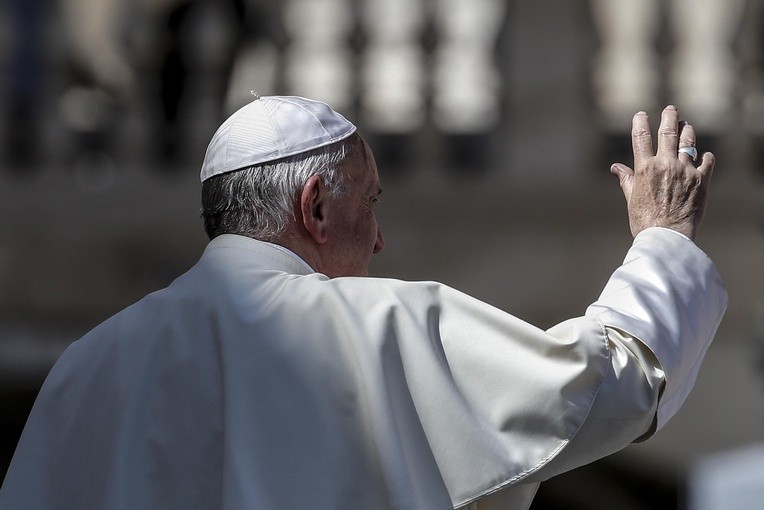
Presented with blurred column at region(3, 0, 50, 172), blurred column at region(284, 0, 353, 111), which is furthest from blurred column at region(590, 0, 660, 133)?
blurred column at region(3, 0, 50, 172)

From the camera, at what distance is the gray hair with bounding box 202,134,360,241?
9.45 feet

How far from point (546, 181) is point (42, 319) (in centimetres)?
310

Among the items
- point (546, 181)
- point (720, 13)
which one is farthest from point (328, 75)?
point (720, 13)

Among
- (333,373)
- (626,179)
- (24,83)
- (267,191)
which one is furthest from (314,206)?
(24,83)

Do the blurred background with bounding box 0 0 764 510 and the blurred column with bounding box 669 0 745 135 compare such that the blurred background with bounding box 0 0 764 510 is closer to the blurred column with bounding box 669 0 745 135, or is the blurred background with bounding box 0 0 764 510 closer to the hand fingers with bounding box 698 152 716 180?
the blurred column with bounding box 669 0 745 135

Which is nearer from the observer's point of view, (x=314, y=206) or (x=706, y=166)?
(x=314, y=206)

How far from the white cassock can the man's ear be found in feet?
0.32

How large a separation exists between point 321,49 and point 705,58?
220 centimetres

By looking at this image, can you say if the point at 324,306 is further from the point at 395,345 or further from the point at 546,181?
the point at 546,181

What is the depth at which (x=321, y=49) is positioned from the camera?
8.77 metres

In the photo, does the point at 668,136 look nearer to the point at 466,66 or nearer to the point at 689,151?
the point at 689,151

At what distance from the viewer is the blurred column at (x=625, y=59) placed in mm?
8742

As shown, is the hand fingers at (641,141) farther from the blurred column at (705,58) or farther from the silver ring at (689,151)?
the blurred column at (705,58)

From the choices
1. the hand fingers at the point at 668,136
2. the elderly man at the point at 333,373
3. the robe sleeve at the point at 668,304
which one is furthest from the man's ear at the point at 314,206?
the hand fingers at the point at 668,136
